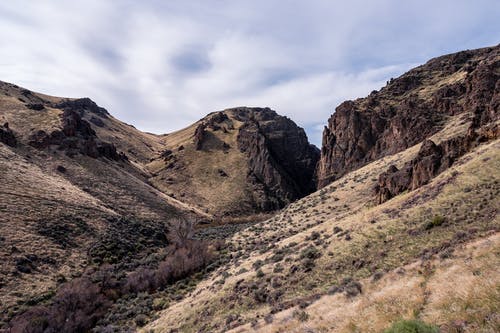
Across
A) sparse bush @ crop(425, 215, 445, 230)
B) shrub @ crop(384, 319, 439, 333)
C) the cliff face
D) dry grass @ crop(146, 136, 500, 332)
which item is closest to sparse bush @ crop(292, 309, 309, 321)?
dry grass @ crop(146, 136, 500, 332)

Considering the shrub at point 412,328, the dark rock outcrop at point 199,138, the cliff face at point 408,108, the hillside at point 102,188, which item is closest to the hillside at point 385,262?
the shrub at point 412,328

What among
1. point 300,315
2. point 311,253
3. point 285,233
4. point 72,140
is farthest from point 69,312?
point 72,140

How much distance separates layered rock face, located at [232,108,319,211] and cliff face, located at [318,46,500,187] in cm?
2087

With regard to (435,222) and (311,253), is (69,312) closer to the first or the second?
(311,253)

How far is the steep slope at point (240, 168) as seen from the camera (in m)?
97.2

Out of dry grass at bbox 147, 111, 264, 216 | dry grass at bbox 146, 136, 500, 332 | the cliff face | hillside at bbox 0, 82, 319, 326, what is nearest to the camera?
dry grass at bbox 146, 136, 500, 332

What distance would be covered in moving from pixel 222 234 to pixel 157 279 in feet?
75.8

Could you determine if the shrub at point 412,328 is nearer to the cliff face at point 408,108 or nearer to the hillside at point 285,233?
the hillside at point 285,233

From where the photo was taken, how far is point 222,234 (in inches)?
2371

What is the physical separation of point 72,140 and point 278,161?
232 ft

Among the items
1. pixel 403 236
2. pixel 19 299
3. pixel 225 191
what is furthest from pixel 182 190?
pixel 403 236

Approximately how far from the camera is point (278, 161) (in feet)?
399

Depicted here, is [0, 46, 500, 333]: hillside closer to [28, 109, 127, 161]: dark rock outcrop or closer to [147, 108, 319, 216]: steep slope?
[28, 109, 127, 161]: dark rock outcrop

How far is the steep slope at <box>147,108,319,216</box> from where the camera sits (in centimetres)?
9719
